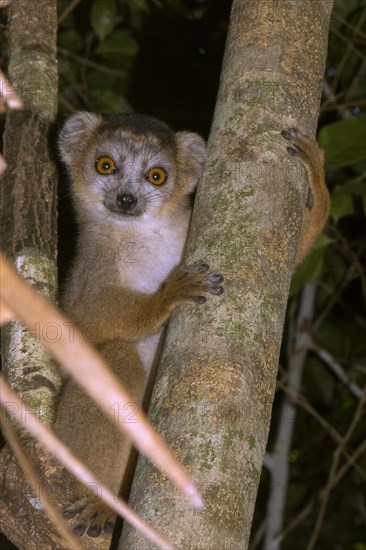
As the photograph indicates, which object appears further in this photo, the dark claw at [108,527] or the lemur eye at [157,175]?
the lemur eye at [157,175]

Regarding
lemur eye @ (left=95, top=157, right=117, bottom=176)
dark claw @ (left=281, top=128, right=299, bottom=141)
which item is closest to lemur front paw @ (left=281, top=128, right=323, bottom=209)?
dark claw @ (left=281, top=128, right=299, bottom=141)

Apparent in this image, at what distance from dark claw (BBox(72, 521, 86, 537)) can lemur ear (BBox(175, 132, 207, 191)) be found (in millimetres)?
2760

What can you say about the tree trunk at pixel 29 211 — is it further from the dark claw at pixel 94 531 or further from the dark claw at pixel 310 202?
the dark claw at pixel 310 202

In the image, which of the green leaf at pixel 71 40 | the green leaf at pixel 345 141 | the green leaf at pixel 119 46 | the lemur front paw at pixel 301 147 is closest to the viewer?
the lemur front paw at pixel 301 147

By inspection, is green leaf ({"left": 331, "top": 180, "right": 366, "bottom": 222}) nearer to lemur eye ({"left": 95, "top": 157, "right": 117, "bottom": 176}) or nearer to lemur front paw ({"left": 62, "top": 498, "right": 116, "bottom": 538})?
lemur eye ({"left": 95, "top": 157, "right": 117, "bottom": 176})

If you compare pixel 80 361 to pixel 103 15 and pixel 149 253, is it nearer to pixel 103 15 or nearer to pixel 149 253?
pixel 149 253

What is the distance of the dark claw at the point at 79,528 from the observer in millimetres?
3672

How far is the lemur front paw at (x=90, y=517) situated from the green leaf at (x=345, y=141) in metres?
3.37

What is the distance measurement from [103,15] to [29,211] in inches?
108

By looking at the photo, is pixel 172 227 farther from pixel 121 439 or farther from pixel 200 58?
pixel 200 58

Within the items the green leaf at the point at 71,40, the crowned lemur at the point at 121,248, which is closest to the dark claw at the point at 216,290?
the crowned lemur at the point at 121,248

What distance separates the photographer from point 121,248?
17.0 ft

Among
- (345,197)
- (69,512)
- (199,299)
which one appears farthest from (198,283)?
(345,197)

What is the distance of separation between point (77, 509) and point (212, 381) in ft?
5.41
